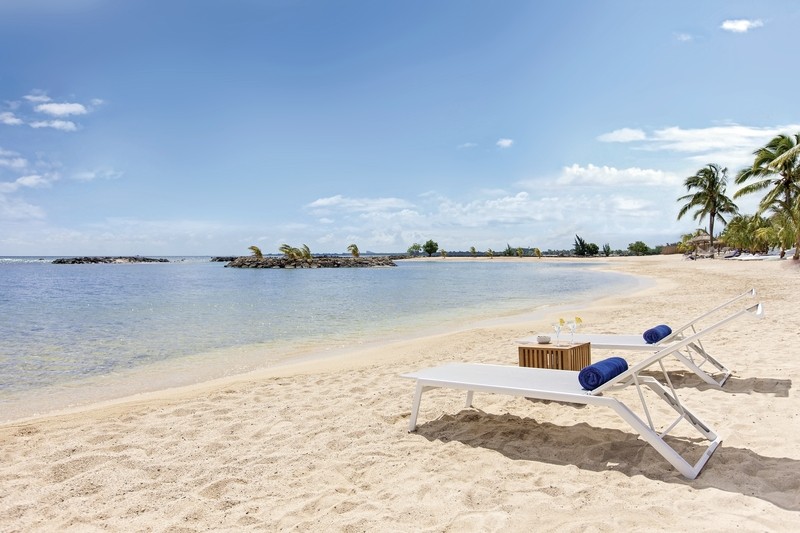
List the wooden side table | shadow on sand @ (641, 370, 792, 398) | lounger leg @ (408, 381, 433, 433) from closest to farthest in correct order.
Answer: lounger leg @ (408, 381, 433, 433)
shadow on sand @ (641, 370, 792, 398)
the wooden side table

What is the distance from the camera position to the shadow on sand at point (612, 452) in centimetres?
303

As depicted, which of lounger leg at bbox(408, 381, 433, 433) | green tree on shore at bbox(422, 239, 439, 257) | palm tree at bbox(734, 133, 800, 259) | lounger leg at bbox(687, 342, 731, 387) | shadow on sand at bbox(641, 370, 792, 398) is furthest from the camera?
green tree on shore at bbox(422, 239, 439, 257)

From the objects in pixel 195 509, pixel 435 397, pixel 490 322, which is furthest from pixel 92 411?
pixel 490 322

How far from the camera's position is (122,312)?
54.4 ft

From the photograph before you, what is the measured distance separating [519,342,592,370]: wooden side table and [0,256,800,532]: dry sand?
0.44 metres

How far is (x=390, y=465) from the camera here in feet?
11.9

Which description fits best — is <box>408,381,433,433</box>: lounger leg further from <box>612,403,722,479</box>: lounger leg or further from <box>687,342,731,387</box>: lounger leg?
<box>687,342,731,387</box>: lounger leg

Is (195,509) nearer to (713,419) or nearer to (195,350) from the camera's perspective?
(713,419)

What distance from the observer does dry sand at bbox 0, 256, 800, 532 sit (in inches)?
112

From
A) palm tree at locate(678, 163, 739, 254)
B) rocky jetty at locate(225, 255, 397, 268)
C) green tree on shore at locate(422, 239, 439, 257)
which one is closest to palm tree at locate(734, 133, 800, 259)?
palm tree at locate(678, 163, 739, 254)

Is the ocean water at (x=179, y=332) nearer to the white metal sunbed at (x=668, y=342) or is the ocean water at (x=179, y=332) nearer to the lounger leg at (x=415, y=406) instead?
the lounger leg at (x=415, y=406)

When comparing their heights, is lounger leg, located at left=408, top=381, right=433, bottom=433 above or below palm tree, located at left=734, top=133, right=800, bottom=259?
below

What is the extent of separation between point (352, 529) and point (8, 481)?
2.75 m

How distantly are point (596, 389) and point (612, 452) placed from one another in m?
0.61
